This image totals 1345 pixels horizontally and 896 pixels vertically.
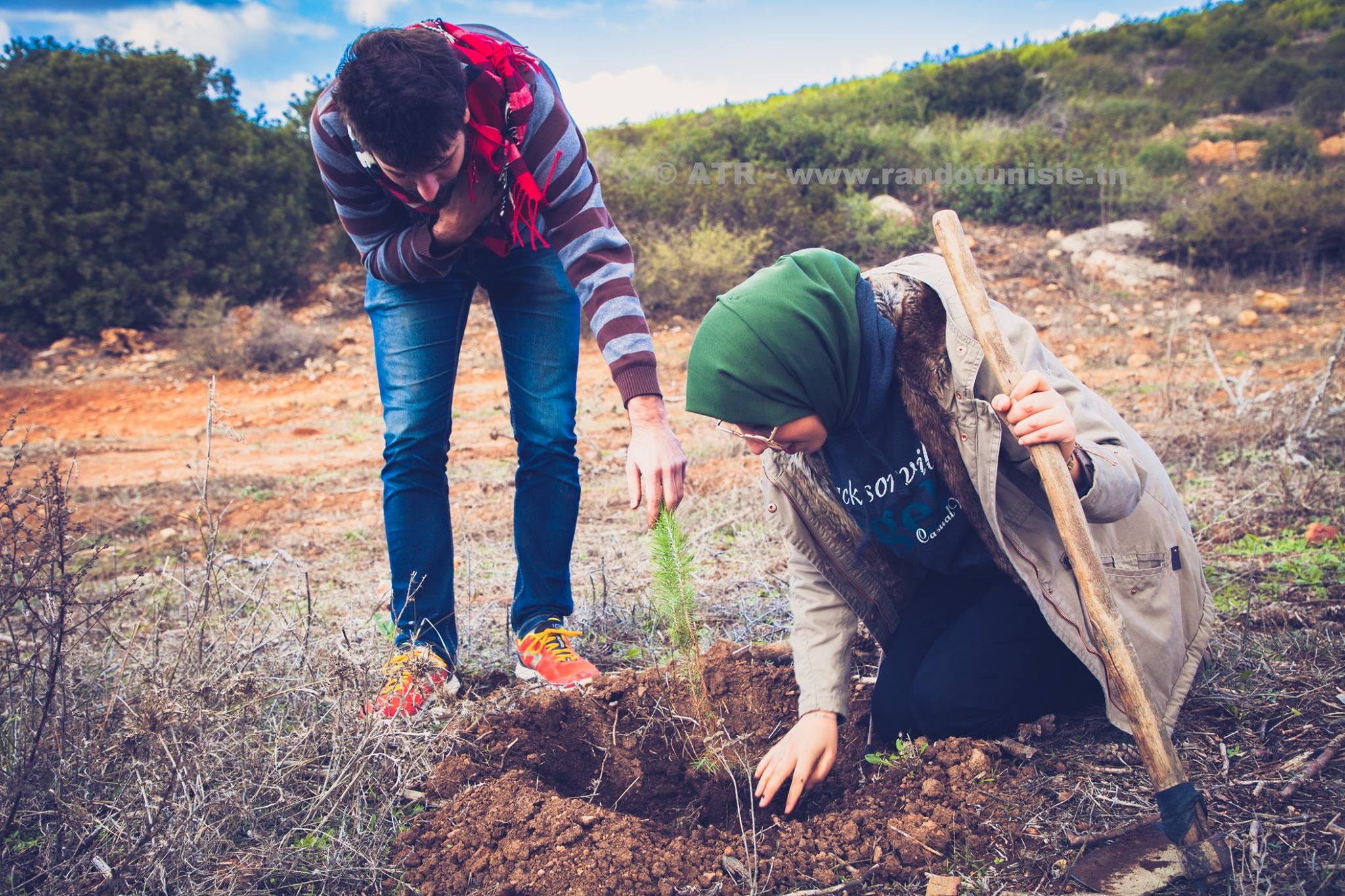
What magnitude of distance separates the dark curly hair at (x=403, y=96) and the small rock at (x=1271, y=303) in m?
8.45

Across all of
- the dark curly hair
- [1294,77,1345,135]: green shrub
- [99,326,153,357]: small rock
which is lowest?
[99,326,153,357]: small rock

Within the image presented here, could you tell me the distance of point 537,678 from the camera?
2305 millimetres

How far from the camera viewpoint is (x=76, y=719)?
186 cm

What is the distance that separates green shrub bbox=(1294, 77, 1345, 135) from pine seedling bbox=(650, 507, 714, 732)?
1574 cm

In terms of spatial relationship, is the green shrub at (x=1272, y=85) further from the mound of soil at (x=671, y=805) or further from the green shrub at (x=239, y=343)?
the mound of soil at (x=671, y=805)

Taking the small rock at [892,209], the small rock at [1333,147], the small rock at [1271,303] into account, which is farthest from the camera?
the small rock at [1333,147]

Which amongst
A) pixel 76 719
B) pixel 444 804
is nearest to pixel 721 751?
pixel 444 804

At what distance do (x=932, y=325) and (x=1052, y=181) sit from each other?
9.99 metres

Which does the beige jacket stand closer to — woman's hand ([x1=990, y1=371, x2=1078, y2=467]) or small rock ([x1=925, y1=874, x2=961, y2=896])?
woman's hand ([x1=990, y1=371, x2=1078, y2=467])

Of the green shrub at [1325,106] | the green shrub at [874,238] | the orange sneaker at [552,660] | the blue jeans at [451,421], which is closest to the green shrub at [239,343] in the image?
the green shrub at [874,238]

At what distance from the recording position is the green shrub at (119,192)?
8375mm

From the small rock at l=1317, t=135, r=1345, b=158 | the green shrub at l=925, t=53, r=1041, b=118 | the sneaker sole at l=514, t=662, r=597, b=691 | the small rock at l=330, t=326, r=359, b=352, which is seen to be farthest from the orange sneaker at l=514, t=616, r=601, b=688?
the green shrub at l=925, t=53, r=1041, b=118

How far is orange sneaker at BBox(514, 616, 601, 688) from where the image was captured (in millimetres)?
2248

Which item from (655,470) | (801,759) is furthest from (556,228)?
(801,759)
